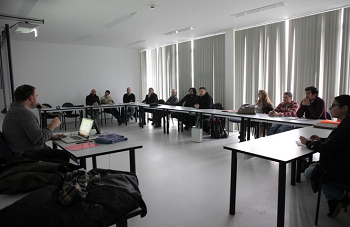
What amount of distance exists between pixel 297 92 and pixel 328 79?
2.14 feet

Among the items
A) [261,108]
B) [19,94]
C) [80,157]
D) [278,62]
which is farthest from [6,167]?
[278,62]

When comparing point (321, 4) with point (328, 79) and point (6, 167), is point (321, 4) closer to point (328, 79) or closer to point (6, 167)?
point (328, 79)

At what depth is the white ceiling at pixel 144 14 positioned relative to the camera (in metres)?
4.33

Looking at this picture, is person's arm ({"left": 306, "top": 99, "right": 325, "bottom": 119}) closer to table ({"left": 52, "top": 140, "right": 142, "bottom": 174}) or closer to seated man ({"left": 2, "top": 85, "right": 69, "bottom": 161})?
table ({"left": 52, "top": 140, "right": 142, "bottom": 174})

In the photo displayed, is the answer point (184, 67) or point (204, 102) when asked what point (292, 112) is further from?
point (184, 67)

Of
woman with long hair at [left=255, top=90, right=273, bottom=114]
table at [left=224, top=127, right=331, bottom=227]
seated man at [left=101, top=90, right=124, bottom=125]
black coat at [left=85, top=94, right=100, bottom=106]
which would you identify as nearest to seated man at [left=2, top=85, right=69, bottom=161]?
table at [left=224, top=127, right=331, bottom=227]

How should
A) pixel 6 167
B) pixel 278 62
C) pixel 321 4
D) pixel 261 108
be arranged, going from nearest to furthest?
1. pixel 6 167
2. pixel 321 4
3. pixel 261 108
4. pixel 278 62

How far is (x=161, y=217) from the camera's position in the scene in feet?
7.82

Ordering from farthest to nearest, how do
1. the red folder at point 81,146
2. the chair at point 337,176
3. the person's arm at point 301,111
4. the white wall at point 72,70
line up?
1. the white wall at point 72,70
2. the person's arm at point 301,111
3. the red folder at point 81,146
4. the chair at point 337,176

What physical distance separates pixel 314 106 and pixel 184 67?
15.8 ft

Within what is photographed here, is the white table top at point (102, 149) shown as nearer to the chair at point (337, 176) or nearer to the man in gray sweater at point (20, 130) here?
the man in gray sweater at point (20, 130)

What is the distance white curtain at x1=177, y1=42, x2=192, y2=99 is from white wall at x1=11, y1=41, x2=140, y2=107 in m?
2.61

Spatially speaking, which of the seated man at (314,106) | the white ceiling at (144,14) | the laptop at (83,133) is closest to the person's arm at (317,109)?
the seated man at (314,106)

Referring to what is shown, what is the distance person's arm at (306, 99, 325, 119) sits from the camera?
405 centimetres
